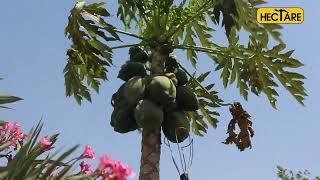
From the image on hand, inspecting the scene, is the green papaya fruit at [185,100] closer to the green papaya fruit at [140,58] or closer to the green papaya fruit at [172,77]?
the green papaya fruit at [172,77]

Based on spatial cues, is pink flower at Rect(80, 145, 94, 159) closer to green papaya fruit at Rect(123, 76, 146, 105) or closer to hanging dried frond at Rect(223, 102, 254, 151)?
green papaya fruit at Rect(123, 76, 146, 105)

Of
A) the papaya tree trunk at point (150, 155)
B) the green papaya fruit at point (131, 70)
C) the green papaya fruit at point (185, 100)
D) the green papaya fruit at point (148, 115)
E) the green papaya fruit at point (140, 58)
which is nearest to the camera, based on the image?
the papaya tree trunk at point (150, 155)

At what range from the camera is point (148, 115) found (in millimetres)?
5695

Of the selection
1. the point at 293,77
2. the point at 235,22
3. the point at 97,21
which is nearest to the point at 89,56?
the point at 97,21

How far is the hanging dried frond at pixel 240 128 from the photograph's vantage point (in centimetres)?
689

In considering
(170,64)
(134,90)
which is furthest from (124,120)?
(170,64)

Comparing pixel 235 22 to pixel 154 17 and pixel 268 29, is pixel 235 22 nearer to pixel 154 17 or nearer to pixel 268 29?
pixel 268 29

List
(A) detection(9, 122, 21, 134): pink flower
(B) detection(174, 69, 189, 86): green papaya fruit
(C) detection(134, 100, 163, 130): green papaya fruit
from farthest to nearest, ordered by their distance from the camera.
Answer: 1. (B) detection(174, 69, 189, 86): green papaya fruit
2. (C) detection(134, 100, 163, 130): green papaya fruit
3. (A) detection(9, 122, 21, 134): pink flower

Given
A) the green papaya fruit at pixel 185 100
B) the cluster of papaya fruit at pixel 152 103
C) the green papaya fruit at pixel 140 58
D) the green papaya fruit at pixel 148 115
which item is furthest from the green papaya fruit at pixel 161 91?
the green papaya fruit at pixel 140 58

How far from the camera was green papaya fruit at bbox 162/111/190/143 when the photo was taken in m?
5.94

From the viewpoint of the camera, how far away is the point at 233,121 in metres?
7.03

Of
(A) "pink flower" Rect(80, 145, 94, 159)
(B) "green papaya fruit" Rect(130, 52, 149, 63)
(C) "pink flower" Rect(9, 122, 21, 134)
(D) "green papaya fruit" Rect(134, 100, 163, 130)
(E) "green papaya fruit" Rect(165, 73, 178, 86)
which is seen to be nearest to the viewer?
(A) "pink flower" Rect(80, 145, 94, 159)

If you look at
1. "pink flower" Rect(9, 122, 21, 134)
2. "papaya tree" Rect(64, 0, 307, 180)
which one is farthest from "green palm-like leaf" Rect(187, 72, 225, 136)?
"pink flower" Rect(9, 122, 21, 134)

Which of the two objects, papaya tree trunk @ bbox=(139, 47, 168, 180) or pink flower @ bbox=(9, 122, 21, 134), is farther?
papaya tree trunk @ bbox=(139, 47, 168, 180)
